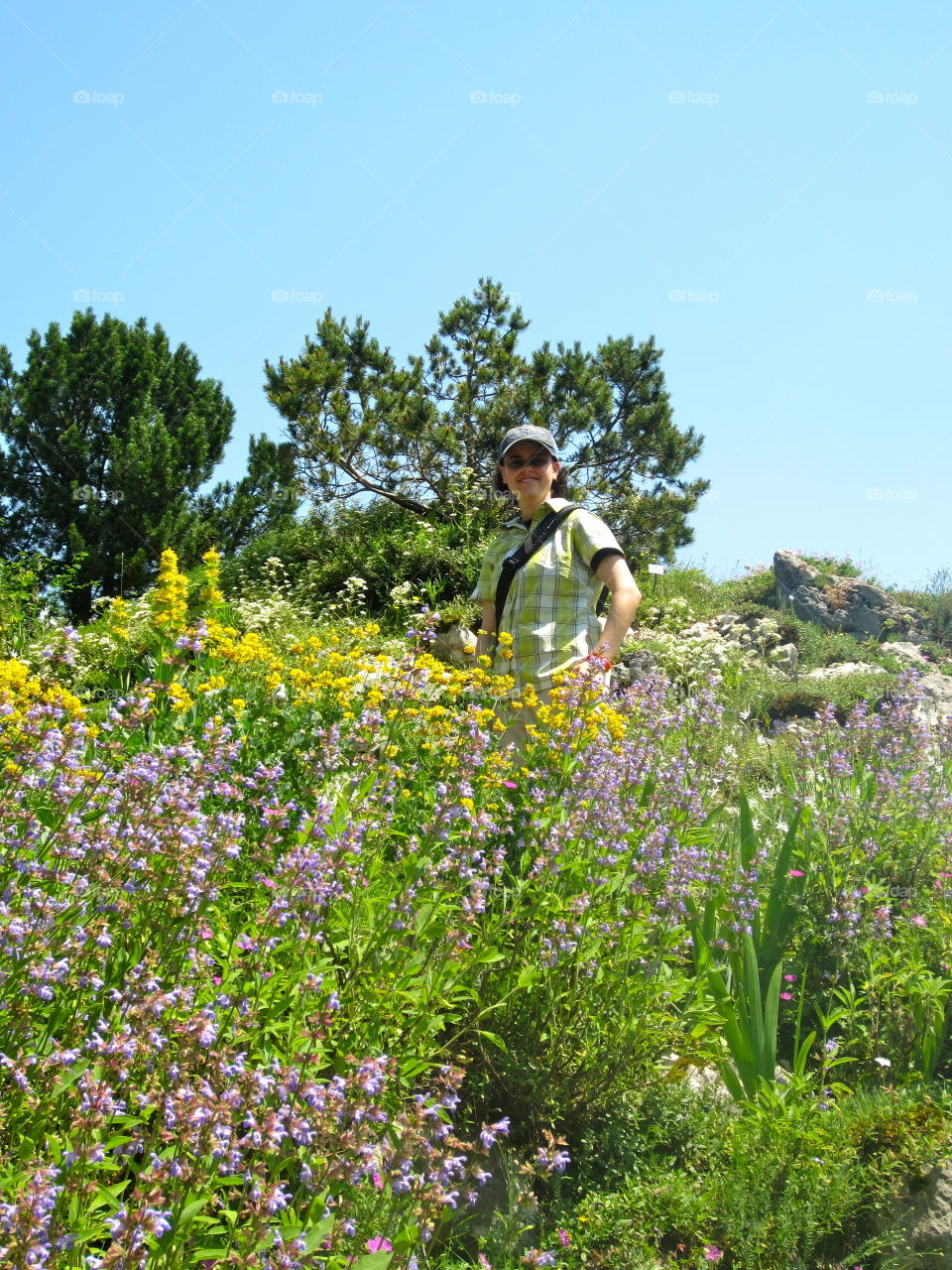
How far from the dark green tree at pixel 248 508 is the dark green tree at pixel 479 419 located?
1.34 metres

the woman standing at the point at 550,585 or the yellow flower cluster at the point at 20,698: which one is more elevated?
the woman standing at the point at 550,585

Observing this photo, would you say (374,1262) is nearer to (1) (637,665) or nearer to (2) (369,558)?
(1) (637,665)

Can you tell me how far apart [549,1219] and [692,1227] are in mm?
432

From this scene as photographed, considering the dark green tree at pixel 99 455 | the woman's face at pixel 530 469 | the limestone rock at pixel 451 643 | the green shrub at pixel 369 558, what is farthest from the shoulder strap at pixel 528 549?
the dark green tree at pixel 99 455

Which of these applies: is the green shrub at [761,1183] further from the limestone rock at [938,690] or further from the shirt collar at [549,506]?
the limestone rock at [938,690]

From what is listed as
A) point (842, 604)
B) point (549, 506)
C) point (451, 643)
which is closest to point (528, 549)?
point (549, 506)

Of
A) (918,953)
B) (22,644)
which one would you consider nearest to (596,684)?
(918,953)

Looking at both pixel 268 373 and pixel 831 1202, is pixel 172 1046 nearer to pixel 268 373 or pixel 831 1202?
pixel 831 1202

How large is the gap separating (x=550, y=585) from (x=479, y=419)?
394 inches

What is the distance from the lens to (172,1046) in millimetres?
2344

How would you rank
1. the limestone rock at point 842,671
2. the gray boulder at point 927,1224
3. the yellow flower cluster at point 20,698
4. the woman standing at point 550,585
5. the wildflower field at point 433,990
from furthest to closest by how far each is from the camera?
the limestone rock at point 842,671
the woman standing at point 550,585
the gray boulder at point 927,1224
the yellow flower cluster at point 20,698
the wildflower field at point 433,990

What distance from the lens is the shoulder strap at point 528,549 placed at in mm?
4688

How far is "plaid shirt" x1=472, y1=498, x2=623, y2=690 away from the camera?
447 centimetres

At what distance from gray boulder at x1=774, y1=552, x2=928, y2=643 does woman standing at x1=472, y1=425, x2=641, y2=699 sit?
10.7 meters
